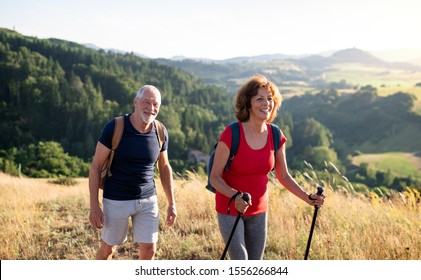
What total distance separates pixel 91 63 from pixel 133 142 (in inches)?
5675

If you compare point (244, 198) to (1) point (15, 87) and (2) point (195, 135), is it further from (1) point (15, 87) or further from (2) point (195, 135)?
(1) point (15, 87)

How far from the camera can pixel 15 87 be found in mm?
108125

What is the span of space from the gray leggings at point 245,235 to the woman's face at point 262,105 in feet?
2.72

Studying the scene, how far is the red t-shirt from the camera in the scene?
10.1 feet

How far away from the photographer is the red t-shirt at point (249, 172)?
307 cm

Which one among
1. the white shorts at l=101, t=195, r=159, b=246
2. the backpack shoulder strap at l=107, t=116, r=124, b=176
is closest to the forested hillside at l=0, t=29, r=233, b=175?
the white shorts at l=101, t=195, r=159, b=246

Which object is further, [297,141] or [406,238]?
[297,141]

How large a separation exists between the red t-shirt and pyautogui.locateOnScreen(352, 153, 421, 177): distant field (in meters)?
91.2

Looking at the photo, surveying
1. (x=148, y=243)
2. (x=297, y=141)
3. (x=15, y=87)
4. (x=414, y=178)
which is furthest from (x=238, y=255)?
(x=15, y=87)

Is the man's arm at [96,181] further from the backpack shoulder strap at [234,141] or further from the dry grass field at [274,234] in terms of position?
the dry grass field at [274,234]

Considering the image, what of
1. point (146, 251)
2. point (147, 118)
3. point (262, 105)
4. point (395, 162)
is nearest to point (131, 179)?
point (147, 118)

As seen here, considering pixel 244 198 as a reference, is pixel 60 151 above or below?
below

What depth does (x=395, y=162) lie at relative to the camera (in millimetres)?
95625
